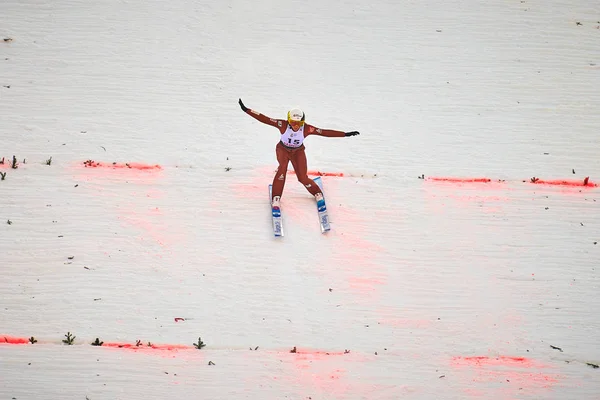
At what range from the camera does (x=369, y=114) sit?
11109mm

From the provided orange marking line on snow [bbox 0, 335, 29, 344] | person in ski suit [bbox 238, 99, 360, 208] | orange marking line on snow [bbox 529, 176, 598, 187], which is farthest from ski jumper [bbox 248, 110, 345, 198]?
orange marking line on snow [bbox 0, 335, 29, 344]

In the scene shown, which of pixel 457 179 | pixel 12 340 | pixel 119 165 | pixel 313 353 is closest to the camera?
pixel 12 340

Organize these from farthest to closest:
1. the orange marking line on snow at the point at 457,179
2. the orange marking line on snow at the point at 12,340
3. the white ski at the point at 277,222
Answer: the orange marking line on snow at the point at 457,179, the white ski at the point at 277,222, the orange marking line on snow at the point at 12,340

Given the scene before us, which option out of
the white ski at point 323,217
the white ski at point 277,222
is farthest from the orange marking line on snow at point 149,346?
the white ski at point 323,217

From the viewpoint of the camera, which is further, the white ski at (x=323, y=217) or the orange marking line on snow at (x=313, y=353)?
the white ski at (x=323, y=217)

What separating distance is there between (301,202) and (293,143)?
1.11 metres

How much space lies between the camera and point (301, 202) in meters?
9.63

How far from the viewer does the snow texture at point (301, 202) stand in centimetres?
795

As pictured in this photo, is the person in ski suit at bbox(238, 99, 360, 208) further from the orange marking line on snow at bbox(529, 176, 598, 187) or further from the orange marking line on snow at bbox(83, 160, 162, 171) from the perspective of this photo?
the orange marking line on snow at bbox(529, 176, 598, 187)

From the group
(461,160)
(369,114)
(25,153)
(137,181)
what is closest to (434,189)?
(461,160)

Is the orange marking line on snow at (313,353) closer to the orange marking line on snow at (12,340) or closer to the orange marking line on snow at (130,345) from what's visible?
the orange marking line on snow at (130,345)

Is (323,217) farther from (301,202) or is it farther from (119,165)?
(119,165)

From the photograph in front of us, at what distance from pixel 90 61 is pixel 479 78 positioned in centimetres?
603

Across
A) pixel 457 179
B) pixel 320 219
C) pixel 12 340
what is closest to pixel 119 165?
pixel 320 219
